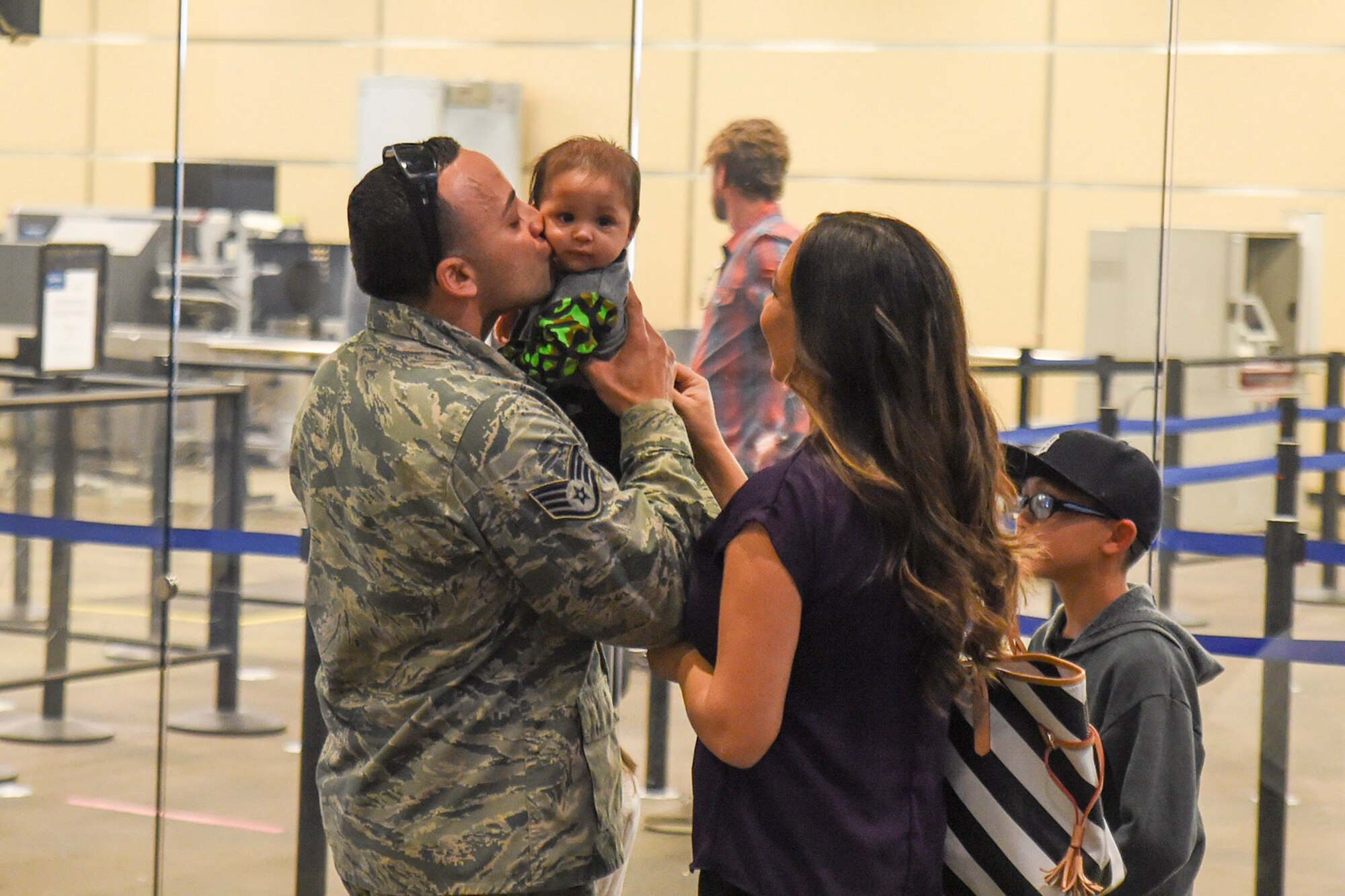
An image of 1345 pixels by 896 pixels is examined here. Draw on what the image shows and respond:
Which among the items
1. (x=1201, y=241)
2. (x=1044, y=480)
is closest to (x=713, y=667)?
(x=1044, y=480)

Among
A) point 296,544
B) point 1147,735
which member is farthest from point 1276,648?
point 296,544

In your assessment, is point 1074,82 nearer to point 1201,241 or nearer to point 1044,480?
point 1201,241

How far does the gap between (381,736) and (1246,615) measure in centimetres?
332

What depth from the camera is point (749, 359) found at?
437cm

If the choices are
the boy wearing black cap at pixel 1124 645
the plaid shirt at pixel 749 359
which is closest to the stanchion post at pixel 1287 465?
the plaid shirt at pixel 749 359

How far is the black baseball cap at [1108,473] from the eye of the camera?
214cm

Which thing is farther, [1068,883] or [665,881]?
[665,881]

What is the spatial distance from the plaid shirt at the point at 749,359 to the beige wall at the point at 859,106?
234mm

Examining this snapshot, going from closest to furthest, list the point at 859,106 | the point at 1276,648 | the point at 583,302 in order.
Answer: the point at 583,302
the point at 1276,648
the point at 859,106

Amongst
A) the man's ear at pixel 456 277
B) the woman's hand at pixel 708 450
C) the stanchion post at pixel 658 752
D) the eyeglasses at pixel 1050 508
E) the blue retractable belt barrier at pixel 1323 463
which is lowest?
the stanchion post at pixel 658 752

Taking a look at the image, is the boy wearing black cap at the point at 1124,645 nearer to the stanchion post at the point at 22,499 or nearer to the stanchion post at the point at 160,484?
the stanchion post at the point at 160,484

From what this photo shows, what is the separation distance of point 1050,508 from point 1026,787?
557mm

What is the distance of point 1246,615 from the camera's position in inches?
175

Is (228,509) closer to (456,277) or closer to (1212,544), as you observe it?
(1212,544)
